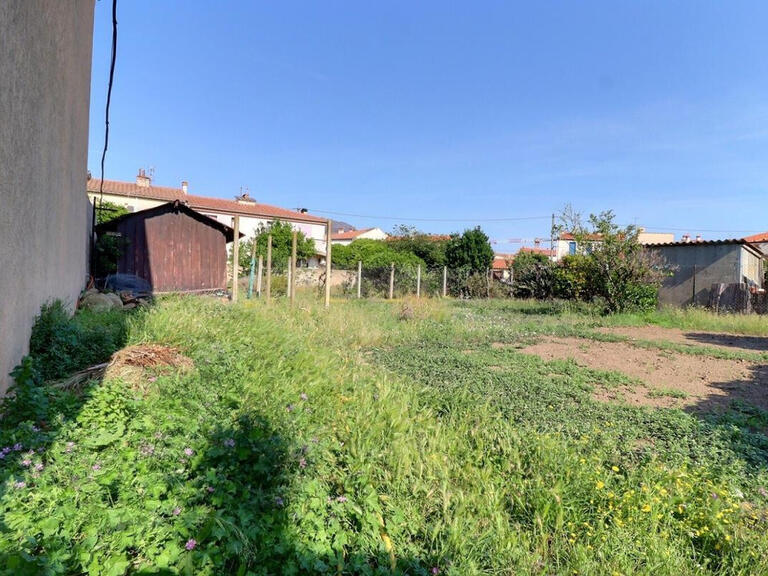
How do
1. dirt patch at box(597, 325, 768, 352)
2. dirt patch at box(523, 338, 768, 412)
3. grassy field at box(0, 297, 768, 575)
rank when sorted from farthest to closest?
dirt patch at box(597, 325, 768, 352) → dirt patch at box(523, 338, 768, 412) → grassy field at box(0, 297, 768, 575)

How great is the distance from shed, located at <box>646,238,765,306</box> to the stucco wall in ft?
47.8

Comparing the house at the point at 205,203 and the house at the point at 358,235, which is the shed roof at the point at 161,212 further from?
the house at the point at 358,235

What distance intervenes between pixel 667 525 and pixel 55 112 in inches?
200

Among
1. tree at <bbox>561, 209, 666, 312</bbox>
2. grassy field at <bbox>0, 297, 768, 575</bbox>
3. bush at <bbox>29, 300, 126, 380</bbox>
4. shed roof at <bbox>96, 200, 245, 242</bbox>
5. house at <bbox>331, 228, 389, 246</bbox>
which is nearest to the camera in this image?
grassy field at <bbox>0, 297, 768, 575</bbox>

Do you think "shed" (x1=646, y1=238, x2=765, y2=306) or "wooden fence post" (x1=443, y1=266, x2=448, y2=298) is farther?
"wooden fence post" (x1=443, y1=266, x2=448, y2=298)

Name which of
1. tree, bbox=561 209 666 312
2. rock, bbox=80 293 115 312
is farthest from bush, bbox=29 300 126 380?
tree, bbox=561 209 666 312

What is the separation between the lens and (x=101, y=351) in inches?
133

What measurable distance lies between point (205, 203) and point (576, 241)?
29.6 m

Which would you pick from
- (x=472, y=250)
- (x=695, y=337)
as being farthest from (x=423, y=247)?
(x=695, y=337)

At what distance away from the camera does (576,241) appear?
41.1ft

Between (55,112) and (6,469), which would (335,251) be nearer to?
(55,112)

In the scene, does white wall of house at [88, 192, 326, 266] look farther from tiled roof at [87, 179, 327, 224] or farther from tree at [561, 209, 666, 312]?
tree at [561, 209, 666, 312]

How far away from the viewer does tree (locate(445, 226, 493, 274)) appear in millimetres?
23688

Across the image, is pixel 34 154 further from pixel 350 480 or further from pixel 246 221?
pixel 246 221
